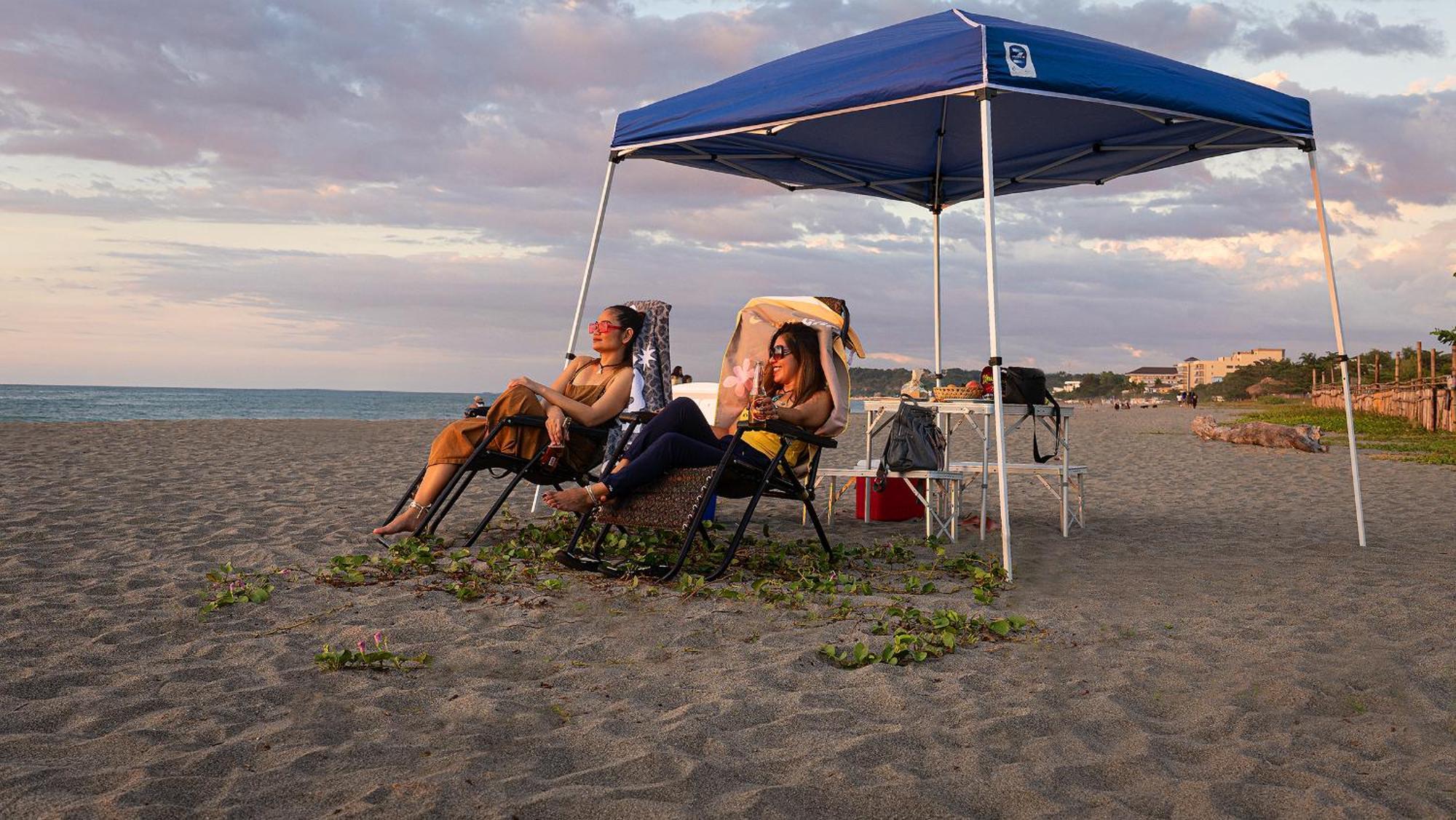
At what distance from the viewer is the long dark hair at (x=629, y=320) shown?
5.42 m

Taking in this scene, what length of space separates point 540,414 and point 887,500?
2.68m

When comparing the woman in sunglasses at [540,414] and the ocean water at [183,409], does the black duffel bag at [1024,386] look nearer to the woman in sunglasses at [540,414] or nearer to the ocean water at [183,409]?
the woman in sunglasses at [540,414]

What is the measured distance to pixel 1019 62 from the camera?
462 cm

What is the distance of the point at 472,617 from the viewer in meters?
3.84

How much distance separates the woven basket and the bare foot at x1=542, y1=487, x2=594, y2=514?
245 centimetres

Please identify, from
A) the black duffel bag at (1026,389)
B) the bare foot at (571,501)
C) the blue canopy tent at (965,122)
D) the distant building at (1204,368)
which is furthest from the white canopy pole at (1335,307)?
the distant building at (1204,368)

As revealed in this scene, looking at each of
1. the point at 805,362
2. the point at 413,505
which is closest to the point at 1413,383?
the point at 805,362

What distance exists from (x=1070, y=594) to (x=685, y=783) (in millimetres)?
2684

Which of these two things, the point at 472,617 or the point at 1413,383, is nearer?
the point at 472,617

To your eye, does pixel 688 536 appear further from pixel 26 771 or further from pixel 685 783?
pixel 26 771

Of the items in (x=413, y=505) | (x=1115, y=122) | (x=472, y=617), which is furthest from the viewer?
(x=1115, y=122)

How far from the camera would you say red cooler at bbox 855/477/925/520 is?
6.83 metres

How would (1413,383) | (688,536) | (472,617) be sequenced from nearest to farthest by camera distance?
(472,617)
(688,536)
(1413,383)

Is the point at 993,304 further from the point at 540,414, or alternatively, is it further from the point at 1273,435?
the point at 1273,435
